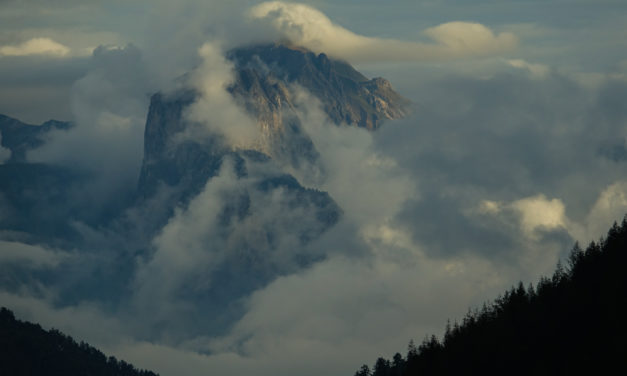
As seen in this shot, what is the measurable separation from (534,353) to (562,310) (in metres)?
12.0

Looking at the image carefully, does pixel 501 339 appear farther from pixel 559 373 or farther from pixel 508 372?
pixel 559 373

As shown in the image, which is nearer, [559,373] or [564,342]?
[559,373]

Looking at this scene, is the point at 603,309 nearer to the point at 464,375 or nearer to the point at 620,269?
the point at 620,269

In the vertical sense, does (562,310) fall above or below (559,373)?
above

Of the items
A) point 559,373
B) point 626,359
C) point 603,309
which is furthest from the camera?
point 603,309

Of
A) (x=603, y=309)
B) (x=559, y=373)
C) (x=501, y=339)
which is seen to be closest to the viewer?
(x=559, y=373)

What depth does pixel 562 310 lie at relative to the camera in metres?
194

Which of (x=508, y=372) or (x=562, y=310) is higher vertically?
(x=562, y=310)

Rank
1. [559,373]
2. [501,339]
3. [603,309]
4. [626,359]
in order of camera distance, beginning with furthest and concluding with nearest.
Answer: [501,339], [603,309], [559,373], [626,359]

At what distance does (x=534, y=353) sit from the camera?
187125 millimetres

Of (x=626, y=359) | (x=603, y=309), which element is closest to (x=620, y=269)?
(x=603, y=309)

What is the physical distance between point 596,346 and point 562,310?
20702 mm

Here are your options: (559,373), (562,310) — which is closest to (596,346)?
(559,373)

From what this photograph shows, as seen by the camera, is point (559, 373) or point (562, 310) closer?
Answer: point (559, 373)
